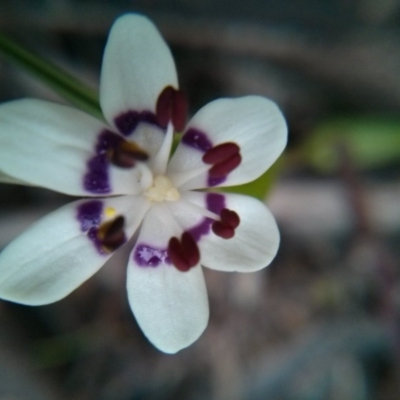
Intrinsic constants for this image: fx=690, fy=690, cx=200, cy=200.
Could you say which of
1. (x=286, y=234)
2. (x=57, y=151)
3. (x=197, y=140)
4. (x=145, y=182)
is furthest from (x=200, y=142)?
(x=286, y=234)

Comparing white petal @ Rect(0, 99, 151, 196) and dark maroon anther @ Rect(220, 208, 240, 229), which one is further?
dark maroon anther @ Rect(220, 208, 240, 229)

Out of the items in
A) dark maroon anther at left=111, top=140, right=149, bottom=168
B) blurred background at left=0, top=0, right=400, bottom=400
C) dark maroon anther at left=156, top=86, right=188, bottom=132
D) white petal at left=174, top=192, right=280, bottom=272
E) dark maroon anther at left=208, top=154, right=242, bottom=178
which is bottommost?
blurred background at left=0, top=0, right=400, bottom=400

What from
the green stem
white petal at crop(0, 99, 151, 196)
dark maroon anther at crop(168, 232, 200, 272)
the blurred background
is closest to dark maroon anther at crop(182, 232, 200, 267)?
dark maroon anther at crop(168, 232, 200, 272)

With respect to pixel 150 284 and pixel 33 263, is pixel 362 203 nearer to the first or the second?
pixel 150 284

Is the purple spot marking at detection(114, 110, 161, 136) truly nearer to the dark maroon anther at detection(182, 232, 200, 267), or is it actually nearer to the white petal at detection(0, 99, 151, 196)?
the white petal at detection(0, 99, 151, 196)

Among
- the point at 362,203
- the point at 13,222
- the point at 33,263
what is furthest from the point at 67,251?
the point at 362,203

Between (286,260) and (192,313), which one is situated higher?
(192,313)
